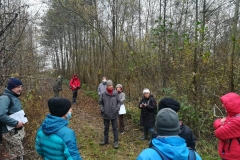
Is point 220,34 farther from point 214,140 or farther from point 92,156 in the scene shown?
point 92,156

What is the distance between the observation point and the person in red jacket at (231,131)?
3.03m

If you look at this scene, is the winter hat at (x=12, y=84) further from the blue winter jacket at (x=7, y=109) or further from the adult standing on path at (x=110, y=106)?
the adult standing on path at (x=110, y=106)

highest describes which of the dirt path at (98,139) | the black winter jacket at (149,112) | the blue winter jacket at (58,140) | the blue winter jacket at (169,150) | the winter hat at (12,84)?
the winter hat at (12,84)

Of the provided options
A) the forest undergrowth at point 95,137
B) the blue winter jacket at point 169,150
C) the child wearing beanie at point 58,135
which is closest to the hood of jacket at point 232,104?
the blue winter jacket at point 169,150

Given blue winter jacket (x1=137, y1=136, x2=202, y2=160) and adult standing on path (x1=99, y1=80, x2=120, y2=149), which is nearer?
blue winter jacket (x1=137, y1=136, x2=202, y2=160)

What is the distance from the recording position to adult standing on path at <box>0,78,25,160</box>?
3.53m

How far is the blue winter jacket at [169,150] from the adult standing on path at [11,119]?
2764 millimetres

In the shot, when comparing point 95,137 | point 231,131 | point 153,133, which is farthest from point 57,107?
point 95,137

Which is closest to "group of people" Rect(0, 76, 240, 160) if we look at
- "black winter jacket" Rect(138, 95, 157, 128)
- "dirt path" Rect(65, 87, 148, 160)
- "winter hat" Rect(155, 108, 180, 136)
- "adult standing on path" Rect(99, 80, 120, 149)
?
"winter hat" Rect(155, 108, 180, 136)

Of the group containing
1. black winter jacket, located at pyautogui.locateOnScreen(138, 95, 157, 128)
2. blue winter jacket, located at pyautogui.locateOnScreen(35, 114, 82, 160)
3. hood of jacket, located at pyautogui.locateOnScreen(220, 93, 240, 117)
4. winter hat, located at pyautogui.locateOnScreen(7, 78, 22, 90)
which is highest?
winter hat, located at pyautogui.locateOnScreen(7, 78, 22, 90)

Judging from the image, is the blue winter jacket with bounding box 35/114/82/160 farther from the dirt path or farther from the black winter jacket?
the black winter jacket

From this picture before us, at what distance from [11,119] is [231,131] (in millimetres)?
3592

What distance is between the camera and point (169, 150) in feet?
5.65

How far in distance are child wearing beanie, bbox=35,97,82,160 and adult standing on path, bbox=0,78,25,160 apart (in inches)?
49.0
